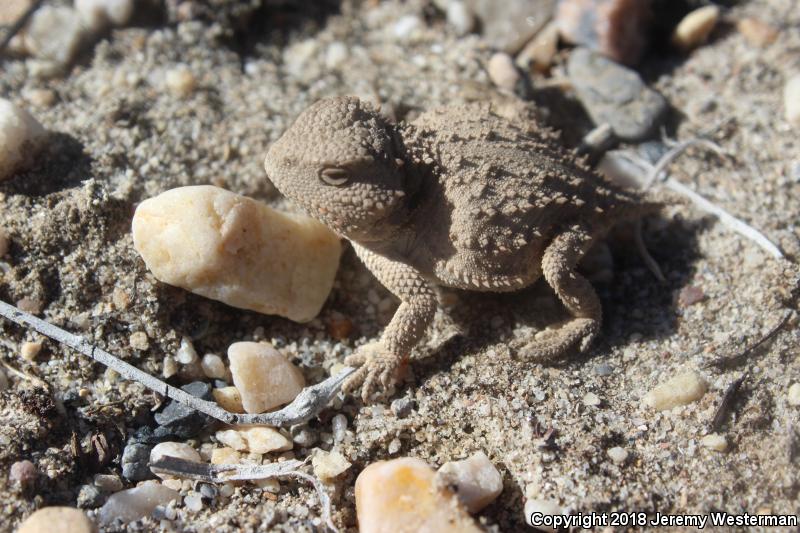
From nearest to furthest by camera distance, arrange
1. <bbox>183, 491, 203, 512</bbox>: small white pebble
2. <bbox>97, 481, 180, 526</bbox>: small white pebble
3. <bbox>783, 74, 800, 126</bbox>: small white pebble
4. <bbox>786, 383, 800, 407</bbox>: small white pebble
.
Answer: <bbox>97, 481, 180, 526</bbox>: small white pebble < <bbox>183, 491, 203, 512</bbox>: small white pebble < <bbox>786, 383, 800, 407</bbox>: small white pebble < <bbox>783, 74, 800, 126</bbox>: small white pebble

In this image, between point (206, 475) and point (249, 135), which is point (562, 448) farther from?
point (249, 135)

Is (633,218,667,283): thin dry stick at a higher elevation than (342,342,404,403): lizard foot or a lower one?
higher

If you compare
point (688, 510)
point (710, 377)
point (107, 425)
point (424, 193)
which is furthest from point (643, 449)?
point (107, 425)

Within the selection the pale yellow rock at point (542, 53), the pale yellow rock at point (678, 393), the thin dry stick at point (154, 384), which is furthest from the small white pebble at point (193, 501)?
the pale yellow rock at point (542, 53)

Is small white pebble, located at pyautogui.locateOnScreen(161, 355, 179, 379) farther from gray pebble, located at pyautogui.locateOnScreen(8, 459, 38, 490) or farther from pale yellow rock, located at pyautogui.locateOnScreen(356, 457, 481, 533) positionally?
pale yellow rock, located at pyautogui.locateOnScreen(356, 457, 481, 533)

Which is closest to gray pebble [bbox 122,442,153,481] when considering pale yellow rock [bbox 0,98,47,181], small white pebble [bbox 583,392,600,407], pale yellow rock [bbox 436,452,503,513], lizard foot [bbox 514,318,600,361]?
pale yellow rock [bbox 436,452,503,513]

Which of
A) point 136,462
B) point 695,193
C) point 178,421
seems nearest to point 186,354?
point 178,421

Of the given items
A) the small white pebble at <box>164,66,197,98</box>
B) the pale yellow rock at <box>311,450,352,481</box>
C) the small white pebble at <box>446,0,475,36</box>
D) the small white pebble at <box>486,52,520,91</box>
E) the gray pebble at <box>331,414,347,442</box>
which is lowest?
the gray pebble at <box>331,414,347,442</box>
